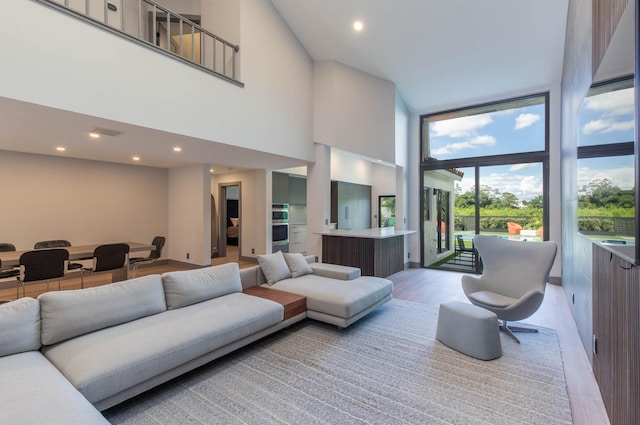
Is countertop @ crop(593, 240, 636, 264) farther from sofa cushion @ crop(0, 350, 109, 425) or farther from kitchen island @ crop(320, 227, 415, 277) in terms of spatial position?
kitchen island @ crop(320, 227, 415, 277)

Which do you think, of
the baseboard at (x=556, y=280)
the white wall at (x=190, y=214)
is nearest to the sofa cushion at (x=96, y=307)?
the white wall at (x=190, y=214)

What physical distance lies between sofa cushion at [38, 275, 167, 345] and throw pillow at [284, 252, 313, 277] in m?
1.71

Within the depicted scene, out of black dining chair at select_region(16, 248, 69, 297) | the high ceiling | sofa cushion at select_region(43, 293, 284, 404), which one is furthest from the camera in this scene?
the high ceiling

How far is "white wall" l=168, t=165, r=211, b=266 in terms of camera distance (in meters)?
6.43

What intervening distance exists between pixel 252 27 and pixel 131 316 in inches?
171

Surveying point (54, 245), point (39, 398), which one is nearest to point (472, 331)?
point (39, 398)

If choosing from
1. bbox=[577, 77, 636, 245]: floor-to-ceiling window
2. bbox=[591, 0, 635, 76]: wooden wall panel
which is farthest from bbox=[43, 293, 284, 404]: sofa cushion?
bbox=[591, 0, 635, 76]: wooden wall panel

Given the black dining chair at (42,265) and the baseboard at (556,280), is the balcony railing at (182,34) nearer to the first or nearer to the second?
the black dining chair at (42,265)

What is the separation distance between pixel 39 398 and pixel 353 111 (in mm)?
5522

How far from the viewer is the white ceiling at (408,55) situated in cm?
384

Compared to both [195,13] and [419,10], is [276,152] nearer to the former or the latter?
[419,10]

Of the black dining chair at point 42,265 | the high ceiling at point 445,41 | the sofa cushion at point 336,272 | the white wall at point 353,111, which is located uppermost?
the high ceiling at point 445,41

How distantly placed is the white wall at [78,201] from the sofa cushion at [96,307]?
4.44 meters

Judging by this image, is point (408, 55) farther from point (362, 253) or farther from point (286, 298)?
point (286, 298)
